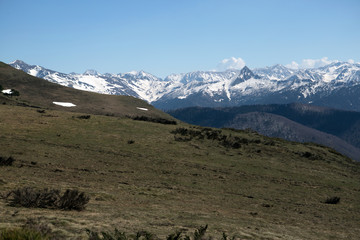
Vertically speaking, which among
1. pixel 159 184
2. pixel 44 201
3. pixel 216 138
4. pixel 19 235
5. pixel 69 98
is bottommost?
pixel 159 184

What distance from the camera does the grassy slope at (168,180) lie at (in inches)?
575

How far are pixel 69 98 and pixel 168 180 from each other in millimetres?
72827

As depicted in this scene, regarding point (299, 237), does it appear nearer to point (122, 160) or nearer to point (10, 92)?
point (122, 160)

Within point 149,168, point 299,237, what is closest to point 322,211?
point 299,237

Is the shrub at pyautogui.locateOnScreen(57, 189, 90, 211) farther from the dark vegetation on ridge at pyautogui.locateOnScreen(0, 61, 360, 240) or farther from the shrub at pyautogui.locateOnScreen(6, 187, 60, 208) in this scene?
the shrub at pyautogui.locateOnScreen(6, 187, 60, 208)

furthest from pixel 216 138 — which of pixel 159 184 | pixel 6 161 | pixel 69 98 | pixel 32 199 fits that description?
pixel 69 98

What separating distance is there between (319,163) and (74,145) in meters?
28.1

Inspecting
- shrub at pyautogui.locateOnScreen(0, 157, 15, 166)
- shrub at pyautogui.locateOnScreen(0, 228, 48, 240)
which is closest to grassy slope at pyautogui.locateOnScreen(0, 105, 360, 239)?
shrub at pyautogui.locateOnScreen(0, 157, 15, 166)

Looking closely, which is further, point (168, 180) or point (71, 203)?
point (168, 180)

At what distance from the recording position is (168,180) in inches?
997

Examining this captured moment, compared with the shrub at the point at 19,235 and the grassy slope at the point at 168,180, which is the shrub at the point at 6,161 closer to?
the grassy slope at the point at 168,180

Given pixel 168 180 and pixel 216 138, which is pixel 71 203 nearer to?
pixel 168 180

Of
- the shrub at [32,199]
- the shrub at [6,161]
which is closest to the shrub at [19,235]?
the shrub at [32,199]

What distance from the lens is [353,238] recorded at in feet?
52.8
